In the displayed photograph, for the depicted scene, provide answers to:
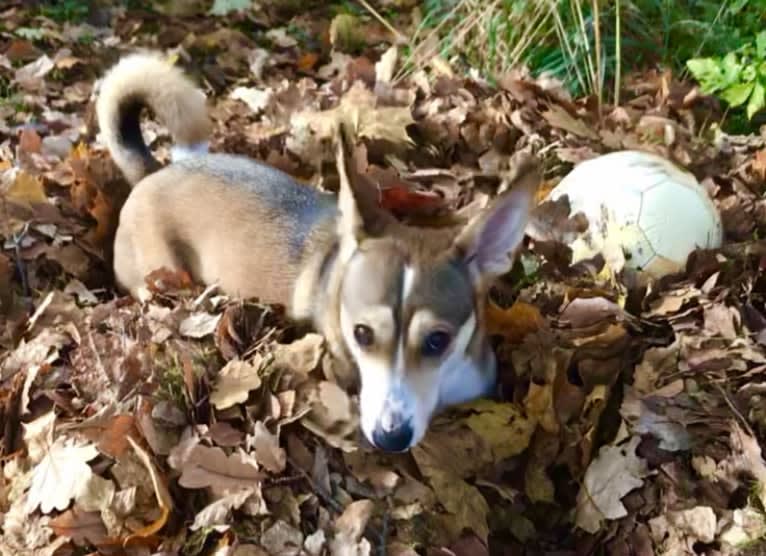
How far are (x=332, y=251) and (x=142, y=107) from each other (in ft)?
3.60

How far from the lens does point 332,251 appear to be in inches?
118

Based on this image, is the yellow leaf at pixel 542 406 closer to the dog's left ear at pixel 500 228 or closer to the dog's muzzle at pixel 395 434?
the dog's left ear at pixel 500 228

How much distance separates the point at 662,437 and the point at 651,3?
9.41 ft

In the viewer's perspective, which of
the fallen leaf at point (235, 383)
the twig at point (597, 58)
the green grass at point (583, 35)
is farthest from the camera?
the green grass at point (583, 35)

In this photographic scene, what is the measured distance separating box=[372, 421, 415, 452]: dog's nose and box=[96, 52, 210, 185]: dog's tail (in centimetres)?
157

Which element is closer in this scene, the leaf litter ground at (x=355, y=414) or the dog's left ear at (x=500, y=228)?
the leaf litter ground at (x=355, y=414)

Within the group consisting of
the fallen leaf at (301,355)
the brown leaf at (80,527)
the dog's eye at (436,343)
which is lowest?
the brown leaf at (80,527)

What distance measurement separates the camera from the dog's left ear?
8.68 ft

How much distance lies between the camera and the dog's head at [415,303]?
2525 millimetres

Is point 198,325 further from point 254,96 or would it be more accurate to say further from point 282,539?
point 254,96

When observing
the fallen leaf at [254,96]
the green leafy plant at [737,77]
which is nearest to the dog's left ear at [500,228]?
the green leafy plant at [737,77]

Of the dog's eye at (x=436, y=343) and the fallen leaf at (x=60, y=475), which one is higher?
the dog's eye at (x=436, y=343)

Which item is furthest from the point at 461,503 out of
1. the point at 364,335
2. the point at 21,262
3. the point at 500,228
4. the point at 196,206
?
the point at 21,262

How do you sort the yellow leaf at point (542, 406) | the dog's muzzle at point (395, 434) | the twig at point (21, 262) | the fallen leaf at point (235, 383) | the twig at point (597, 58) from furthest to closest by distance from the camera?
1. the twig at point (597, 58)
2. the twig at point (21, 262)
3. the yellow leaf at point (542, 406)
4. the fallen leaf at point (235, 383)
5. the dog's muzzle at point (395, 434)
